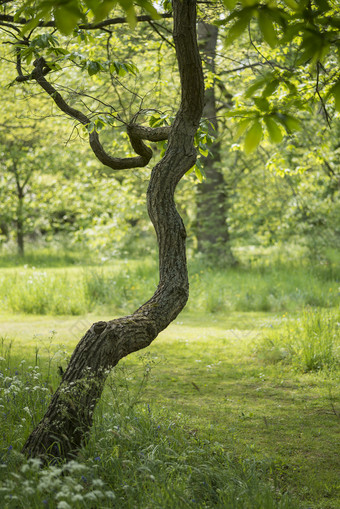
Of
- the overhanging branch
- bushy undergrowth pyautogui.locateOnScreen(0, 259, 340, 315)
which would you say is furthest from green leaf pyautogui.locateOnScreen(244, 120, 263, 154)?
bushy undergrowth pyautogui.locateOnScreen(0, 259, 340, 315)

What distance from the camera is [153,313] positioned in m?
3.48

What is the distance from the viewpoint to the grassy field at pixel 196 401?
2.73 metres

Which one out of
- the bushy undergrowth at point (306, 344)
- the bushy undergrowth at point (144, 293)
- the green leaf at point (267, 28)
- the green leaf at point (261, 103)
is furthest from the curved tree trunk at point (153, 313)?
the bushy undergrowth at point (144, 293)

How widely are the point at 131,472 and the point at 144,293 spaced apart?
665 cm

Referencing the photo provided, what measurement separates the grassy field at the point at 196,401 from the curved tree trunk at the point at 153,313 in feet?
0.56

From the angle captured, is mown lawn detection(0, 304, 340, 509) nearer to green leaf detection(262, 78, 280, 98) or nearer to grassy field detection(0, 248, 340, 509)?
grassy field detection(0, 248, 340, 509)

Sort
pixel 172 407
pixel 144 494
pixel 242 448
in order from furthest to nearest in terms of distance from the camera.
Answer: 1. pixel 172 407
2. pixel 242 448
3. pixel 144 494

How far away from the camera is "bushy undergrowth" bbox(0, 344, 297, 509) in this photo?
97.1 inches

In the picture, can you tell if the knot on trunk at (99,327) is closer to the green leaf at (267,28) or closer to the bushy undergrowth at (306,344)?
the green leaf at (267,28)

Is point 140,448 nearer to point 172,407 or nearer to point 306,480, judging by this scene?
point 306,480

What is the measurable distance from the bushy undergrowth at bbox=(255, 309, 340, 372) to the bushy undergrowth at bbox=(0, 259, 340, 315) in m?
2.36

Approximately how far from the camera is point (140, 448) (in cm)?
324

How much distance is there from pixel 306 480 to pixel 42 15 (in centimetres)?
299

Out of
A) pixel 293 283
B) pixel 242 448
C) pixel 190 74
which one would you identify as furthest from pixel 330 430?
pixel 293 283
